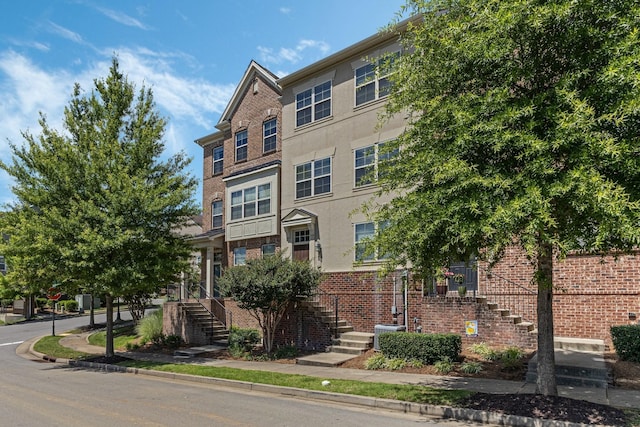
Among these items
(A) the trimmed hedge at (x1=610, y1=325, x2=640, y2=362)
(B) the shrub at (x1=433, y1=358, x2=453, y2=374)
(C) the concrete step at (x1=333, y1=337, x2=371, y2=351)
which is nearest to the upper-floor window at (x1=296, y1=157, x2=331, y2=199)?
(C) the concrete step at (x1=333, y1=337, x2=371, y2=351)

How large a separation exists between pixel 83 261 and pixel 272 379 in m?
7.88

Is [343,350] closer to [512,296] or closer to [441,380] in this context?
[441,380]

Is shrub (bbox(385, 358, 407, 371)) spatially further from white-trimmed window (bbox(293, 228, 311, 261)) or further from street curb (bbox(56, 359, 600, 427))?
white-trimmed window (bbox(293, 228, 311, 261))

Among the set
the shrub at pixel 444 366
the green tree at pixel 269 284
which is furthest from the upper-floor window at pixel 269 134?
the shrub at pixel 444 366

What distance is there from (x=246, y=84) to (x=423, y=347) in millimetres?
16387

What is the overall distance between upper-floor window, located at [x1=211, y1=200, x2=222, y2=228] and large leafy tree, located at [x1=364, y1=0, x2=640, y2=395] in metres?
19.1

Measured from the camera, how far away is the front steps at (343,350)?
15.4m

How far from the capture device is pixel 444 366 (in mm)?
12938

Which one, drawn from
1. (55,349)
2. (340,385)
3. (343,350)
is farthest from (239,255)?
(340,385)

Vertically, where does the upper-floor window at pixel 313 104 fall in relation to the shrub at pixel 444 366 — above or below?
above

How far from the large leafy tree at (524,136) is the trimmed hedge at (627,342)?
3758mm

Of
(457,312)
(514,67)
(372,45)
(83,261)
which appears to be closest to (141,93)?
(83,261)

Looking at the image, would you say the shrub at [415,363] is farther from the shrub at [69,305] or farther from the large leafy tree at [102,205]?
the shrub at [69,305]

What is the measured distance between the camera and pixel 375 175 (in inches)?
442
